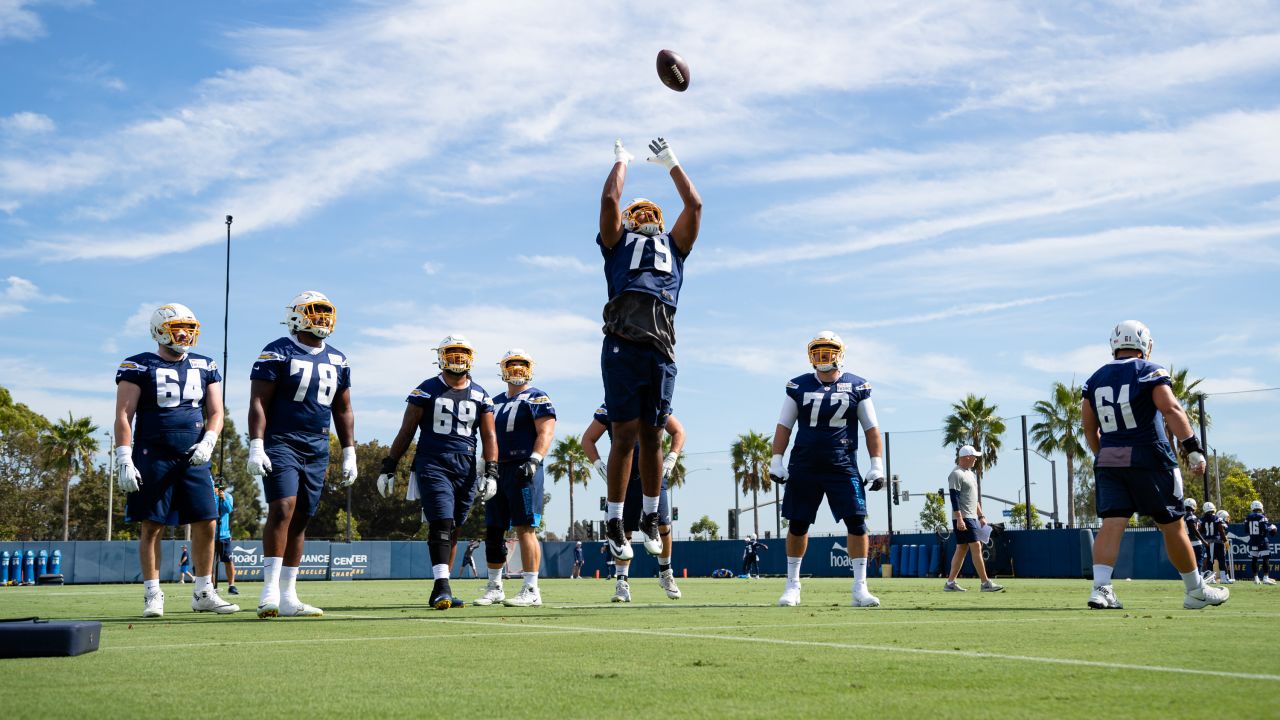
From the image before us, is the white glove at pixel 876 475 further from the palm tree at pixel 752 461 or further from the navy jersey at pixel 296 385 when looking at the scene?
the palm tree at pixel 752 461

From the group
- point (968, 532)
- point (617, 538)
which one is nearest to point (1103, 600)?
point (617, 538)

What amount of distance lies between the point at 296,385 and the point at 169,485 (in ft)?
4.43

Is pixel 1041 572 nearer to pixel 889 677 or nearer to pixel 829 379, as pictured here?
pixel 829 379

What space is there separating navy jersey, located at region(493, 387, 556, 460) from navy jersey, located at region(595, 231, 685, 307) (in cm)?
389

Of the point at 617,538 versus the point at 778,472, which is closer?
the point at 617,538

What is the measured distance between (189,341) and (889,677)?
23.2 ft

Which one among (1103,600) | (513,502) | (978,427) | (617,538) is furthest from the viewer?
(978,427)

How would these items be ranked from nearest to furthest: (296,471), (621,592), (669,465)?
(296,471)
(669,465)
(621,592)

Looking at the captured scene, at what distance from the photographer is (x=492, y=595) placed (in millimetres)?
10555

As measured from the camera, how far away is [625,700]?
3.32m

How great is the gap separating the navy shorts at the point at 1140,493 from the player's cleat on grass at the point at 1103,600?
60cm

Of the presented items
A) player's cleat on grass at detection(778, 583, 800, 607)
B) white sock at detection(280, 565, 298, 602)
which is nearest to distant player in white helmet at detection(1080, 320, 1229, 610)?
player's cleat on grass at detection(778, 583, 800, 607)

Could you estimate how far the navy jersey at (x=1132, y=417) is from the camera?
8.91 metres

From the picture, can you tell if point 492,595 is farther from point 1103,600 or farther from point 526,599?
point 1103,600
